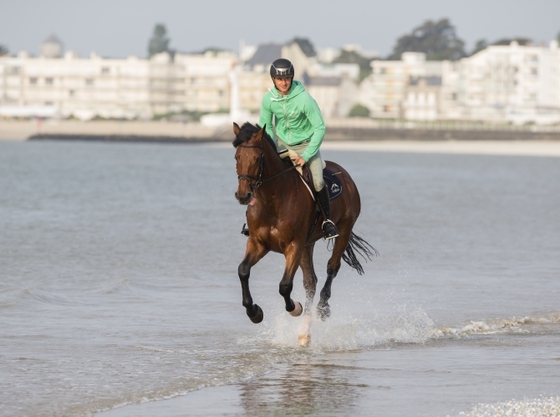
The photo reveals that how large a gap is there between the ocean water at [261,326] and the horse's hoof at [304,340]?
0.08 m

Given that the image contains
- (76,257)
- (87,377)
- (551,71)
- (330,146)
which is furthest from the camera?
(551,71)

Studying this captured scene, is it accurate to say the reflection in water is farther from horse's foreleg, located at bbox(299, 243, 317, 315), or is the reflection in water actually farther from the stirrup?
horse's foreleg, located at bbox(299, 243, 317, 315)

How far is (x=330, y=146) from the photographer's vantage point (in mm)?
131250

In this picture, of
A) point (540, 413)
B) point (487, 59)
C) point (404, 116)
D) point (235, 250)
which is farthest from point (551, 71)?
point (540, 413)

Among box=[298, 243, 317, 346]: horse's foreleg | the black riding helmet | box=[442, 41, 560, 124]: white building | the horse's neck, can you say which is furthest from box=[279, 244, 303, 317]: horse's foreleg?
box=[442, 41, 560, 124]: white building

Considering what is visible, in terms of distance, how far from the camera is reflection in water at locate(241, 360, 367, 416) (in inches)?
329

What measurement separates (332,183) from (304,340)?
163 centimetres

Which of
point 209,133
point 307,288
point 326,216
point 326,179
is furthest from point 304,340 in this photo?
point 209,133

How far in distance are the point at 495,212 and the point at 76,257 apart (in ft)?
54.9

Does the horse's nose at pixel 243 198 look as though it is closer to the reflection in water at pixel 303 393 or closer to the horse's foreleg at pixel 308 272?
the reflection in water at pixel 303 393

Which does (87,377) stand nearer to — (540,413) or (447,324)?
(540,413)

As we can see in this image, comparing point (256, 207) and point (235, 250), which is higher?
point (256, 207)

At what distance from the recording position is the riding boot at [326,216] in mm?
11278

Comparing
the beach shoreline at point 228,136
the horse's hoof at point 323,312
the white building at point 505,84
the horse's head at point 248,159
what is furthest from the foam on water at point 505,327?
the white building at point 505,84
